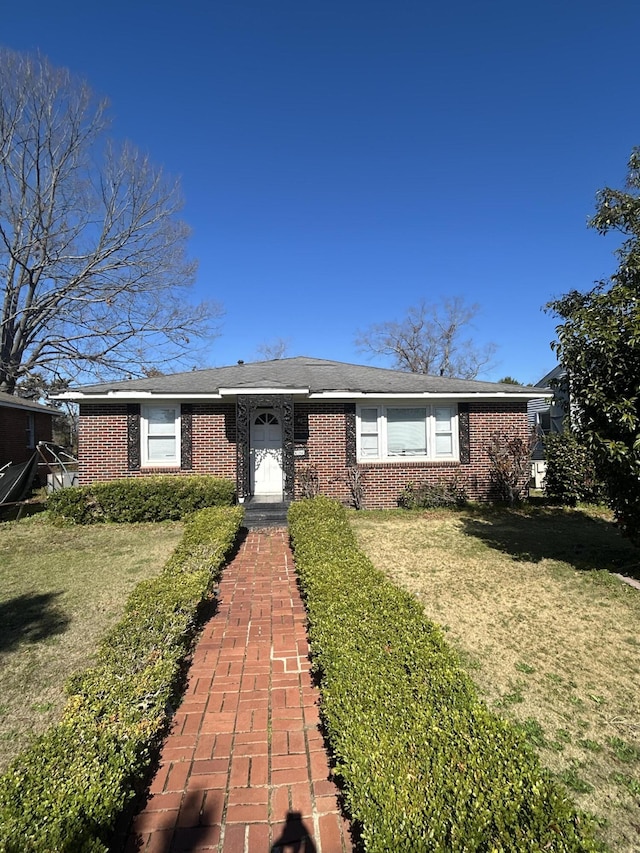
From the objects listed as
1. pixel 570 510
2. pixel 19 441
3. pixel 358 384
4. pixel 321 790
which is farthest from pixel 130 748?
pixel 19 441

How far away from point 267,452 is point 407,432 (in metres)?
3.73

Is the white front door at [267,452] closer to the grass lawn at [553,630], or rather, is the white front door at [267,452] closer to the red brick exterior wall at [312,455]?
the red brick exterior wall at [312,455]

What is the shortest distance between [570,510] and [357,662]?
9.74 m

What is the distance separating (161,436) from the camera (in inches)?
428

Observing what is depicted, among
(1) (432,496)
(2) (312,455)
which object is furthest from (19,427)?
(1) (432,496)

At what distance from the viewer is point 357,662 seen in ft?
9.36

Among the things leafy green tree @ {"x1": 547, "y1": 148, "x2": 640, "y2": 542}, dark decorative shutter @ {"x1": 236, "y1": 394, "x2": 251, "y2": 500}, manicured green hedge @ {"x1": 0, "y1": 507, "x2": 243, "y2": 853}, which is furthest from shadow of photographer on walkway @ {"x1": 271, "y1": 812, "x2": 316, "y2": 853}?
dark decorative shutter @ {"x1": 236, "y1": 394, "x2": 251, "y2": 500}

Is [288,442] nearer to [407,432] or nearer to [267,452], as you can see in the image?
[267,452]

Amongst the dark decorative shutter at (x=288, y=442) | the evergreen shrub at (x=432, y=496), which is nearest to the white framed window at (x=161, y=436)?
the dark decorative shutter at (x=288, y=442)

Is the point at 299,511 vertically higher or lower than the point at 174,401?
lower

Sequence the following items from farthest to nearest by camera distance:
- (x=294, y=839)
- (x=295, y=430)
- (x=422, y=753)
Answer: (x=295, y=430)
(x=294, y=839)
(x=422, y=753)

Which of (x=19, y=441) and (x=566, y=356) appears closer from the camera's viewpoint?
(x=566, y=356)

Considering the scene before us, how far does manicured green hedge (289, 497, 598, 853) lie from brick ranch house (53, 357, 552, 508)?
7.44 meters

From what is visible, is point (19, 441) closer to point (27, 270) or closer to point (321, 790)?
point (27, 270)
